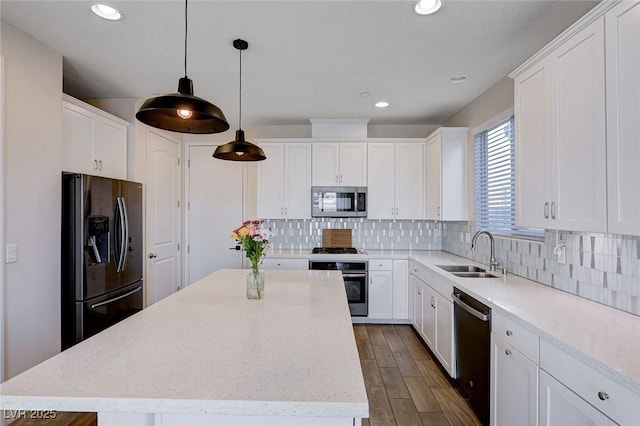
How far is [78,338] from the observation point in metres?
2.55

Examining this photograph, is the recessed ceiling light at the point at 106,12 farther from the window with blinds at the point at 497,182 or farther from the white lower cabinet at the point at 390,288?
the white lower cabinet at the point at 390,288

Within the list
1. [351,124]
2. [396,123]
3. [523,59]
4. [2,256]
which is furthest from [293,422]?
[396,123]

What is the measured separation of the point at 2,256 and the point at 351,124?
3659 mm

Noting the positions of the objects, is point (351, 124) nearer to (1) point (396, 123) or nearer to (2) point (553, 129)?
(1) point (396, 123)

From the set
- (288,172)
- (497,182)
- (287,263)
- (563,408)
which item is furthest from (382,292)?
(563,408)

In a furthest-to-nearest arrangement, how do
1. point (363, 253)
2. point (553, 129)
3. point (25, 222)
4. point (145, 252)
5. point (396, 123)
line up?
point (396, 123) → point (363, 253) → point (145, 252) → point (25, 222) → point (553, 129)

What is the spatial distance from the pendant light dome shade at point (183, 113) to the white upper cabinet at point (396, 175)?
282 cm

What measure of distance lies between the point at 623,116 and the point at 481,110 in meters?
2.15

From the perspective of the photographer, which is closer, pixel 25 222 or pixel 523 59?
pixel 25 222

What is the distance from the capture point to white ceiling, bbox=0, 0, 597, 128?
200 cm

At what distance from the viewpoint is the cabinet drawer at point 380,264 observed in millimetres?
4012

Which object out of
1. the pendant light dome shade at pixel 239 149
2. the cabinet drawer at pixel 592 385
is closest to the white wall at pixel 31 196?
the pendant light dome shade at pixel 239 149

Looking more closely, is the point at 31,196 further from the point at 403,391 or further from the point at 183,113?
the point at 403,391

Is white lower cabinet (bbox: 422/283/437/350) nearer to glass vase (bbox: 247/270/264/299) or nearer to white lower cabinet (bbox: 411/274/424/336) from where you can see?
white lower cabinet (bbox: 411/274/424/336)
